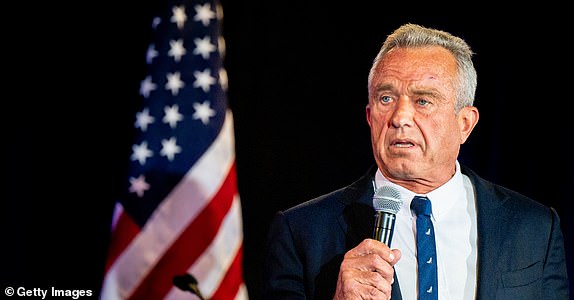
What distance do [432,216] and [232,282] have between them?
4.62 feet

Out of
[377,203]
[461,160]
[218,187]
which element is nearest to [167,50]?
[218,187]

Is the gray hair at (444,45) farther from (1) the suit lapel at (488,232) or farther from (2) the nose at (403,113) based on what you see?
(1) the suit lapel at (488,232)

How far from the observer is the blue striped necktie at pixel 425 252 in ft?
6.29

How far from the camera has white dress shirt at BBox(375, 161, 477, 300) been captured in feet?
6.54

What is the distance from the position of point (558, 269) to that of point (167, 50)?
7.14ft

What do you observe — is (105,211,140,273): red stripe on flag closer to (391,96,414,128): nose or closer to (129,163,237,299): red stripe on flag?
(129,163,237,299): red stripe on flag

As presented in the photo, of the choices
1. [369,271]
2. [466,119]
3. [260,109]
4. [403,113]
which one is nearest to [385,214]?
[369,271]

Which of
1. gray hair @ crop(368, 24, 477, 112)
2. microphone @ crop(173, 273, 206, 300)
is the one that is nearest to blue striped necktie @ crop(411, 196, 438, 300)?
gray hair @ crop(368, 24, 477, 112)

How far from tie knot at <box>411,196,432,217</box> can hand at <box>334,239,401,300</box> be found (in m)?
0.45

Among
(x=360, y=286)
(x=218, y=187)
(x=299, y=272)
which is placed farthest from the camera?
(x=218, y=187)

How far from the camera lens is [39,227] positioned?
10.9 ft

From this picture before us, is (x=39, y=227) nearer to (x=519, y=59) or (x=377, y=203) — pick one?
(x=377, y=203)

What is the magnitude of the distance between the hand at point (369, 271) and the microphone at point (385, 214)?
0.04 metres

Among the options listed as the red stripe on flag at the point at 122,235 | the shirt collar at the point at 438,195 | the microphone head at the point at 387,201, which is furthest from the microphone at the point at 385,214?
the red stripe on flag at the point at 122,235
